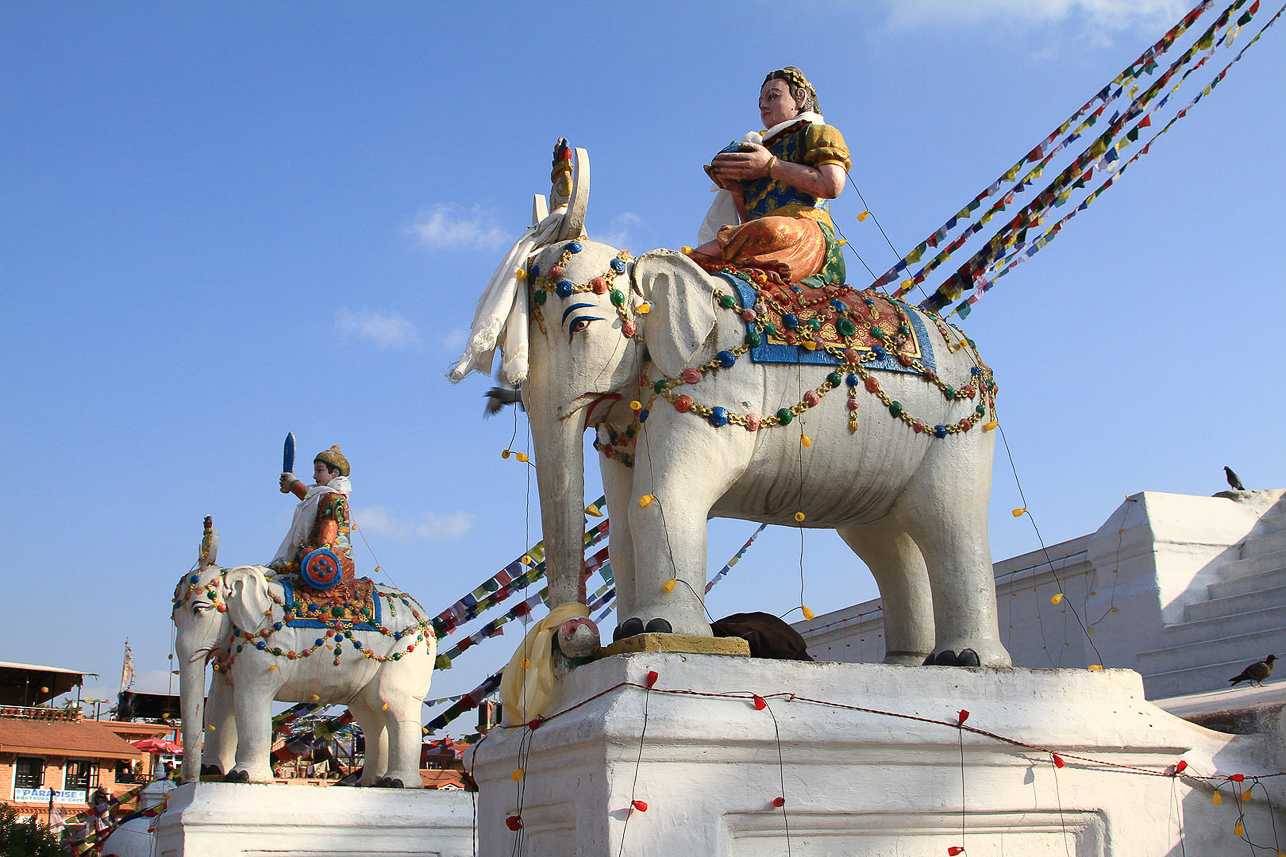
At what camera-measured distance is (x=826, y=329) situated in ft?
14.2

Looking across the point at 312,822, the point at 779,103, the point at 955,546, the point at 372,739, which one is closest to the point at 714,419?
the point at 955,546

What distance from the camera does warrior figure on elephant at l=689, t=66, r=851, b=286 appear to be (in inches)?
178

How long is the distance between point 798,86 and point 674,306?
1.28 m

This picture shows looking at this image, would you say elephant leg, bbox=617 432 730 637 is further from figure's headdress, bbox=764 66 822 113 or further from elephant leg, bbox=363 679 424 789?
elephant leg, bbox=363 679 424 789

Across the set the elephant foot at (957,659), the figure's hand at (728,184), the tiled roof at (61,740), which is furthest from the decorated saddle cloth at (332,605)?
the tiled roof at (61,740)

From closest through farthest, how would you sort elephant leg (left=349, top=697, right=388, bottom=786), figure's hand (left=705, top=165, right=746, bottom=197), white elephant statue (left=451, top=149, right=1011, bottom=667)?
white elephant statue (left=451, top=149, right=1011, bottom=667)
figure's hand (left=705, top=165, right=746, bottom=197)
elephant leg (left=349, top=697, right=388, bottom=786)

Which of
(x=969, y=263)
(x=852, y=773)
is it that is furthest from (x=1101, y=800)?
(x=969, y=263)

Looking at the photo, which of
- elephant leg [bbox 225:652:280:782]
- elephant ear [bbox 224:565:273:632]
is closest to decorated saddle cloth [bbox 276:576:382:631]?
elephant ear [bbox 224:565:273:632]

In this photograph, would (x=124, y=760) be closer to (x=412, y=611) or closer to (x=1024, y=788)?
(x=412, y=611)

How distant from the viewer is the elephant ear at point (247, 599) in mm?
7863

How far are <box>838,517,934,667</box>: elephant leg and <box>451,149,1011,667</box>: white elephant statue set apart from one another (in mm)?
168

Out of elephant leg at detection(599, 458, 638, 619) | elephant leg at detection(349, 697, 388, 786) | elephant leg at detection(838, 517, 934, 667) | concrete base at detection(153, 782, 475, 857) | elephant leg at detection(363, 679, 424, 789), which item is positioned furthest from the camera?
elephant leg at detection(349, 697, 388, 786)

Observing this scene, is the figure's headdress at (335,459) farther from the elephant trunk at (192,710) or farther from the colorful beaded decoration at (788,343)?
the colorful beaded decoration at (788,343)

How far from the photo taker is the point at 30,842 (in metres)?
10.4
